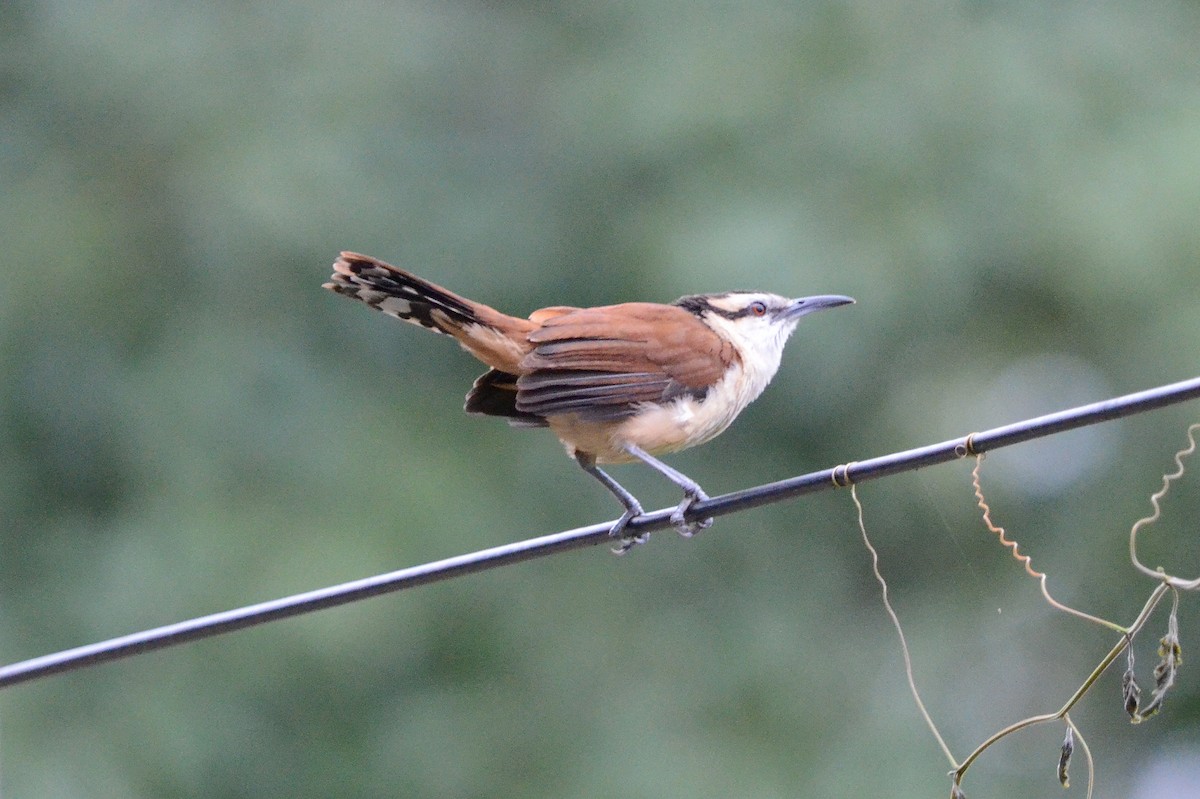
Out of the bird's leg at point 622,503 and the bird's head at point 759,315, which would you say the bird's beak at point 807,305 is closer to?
the bird's head at point 759,315

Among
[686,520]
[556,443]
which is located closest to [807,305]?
[686,520]

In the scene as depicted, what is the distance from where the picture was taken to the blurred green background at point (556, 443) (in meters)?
6.96

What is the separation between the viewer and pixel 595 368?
3.91 m

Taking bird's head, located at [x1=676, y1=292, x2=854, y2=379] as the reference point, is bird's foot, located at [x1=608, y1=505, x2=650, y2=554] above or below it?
below

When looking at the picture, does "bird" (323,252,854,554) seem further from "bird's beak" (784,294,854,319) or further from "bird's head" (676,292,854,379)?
"bird's beak" (784,294,854,319)

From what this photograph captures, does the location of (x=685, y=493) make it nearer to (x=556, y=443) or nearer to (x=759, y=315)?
(x=759, y=315)

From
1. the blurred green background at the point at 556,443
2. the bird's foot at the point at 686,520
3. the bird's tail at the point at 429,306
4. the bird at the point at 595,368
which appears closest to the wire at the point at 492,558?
the bird's foot at the point at 686,520

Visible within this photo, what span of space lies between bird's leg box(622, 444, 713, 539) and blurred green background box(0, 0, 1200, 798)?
2.93m

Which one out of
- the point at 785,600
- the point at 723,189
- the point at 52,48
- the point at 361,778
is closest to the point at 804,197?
the point at 723,189

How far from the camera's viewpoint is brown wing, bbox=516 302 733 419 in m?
3.86

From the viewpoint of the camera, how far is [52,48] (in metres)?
8.48

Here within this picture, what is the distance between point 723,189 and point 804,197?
1.43 feet

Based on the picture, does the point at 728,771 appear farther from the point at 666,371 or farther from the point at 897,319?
the point at 666,371

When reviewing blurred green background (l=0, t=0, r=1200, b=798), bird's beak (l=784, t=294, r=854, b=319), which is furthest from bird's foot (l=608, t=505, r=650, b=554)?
blurred green background (l=0, t=0, r=1200, b=798)
